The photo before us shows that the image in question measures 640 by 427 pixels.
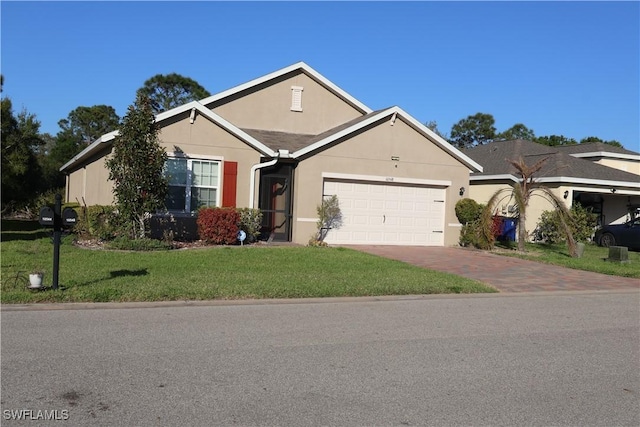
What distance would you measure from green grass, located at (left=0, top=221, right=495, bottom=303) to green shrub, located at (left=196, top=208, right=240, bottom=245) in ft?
2.77

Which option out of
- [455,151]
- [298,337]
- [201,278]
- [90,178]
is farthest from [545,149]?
[298,337]

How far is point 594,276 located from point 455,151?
24.2ft

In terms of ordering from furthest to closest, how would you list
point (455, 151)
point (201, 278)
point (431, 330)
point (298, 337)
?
point (455, 151) < point (201, 278) < point (431, 330) < point (298, 337)

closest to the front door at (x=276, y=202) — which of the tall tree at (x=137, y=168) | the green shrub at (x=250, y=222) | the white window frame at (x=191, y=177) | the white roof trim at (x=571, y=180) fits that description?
the green shrub at (x=250, y=222)

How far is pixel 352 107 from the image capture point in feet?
76.0

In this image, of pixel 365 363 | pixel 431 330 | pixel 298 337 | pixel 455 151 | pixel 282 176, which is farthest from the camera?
pixel 455 151

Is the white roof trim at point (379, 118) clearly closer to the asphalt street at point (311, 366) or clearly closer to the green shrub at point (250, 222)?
the green shrub at point (250, 222)

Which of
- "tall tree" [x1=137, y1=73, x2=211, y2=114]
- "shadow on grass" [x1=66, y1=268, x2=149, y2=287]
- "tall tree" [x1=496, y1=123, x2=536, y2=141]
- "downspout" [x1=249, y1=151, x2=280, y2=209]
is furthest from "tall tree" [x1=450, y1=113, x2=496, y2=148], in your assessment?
"shadow on grass" [x1=66, y1=268, x2=149, y2=287]

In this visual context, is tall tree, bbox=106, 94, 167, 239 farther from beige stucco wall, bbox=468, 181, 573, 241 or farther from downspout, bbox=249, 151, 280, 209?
beige stucco wall, bbox=468, 181, 573, 241

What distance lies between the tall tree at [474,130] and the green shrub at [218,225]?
44.7 metres

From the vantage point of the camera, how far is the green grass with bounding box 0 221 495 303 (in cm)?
960

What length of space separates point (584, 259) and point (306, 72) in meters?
11.7

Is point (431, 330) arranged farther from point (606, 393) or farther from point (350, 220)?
point (350, 220)

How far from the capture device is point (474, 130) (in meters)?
58.0
